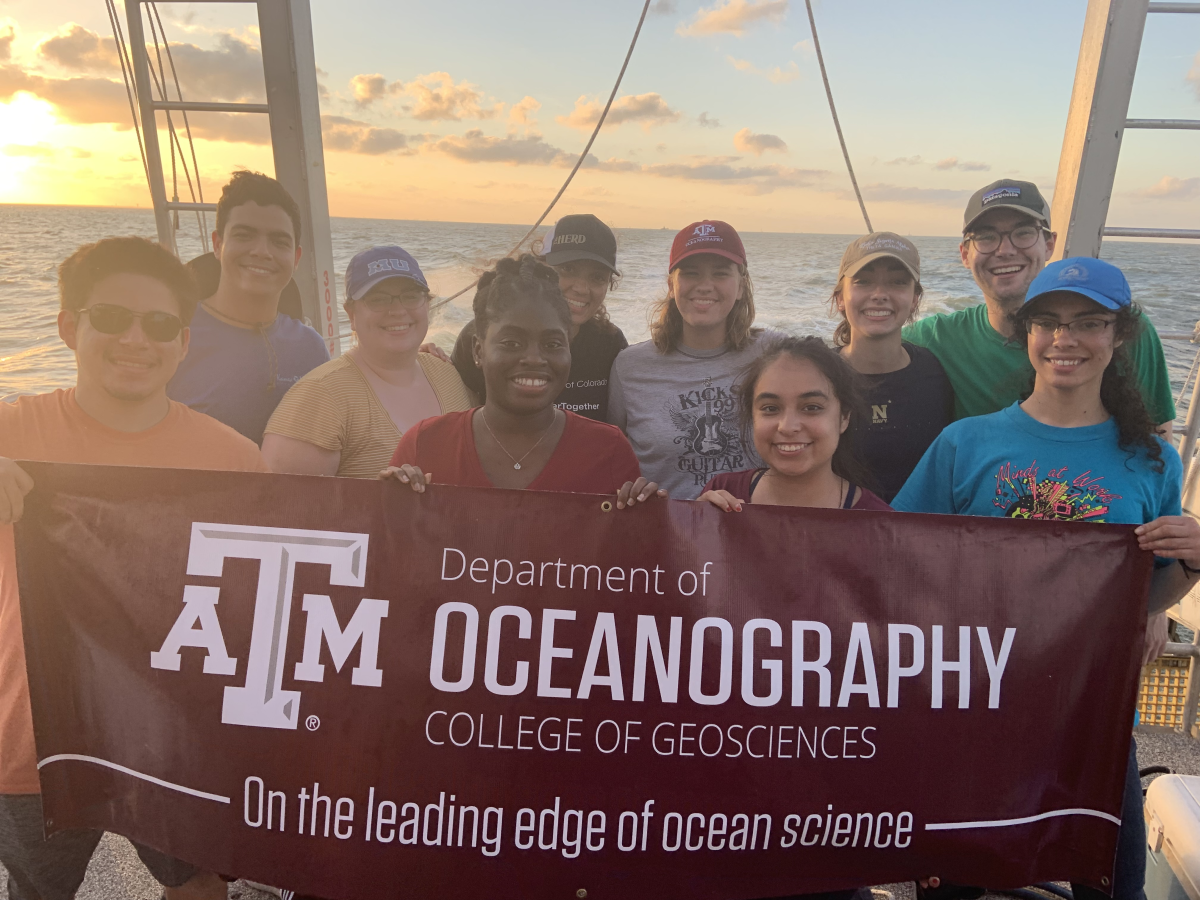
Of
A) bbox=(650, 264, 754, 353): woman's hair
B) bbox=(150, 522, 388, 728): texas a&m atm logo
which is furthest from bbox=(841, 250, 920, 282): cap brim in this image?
bbox=(150, 522, 388, 728): texas a&m atm logo

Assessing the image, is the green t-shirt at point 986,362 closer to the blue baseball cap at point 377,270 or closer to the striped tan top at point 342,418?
the blue baseball cap at point 377,270

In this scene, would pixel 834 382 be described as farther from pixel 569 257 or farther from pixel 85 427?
pixel 85 427

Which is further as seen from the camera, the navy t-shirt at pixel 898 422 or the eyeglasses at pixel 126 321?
the navy t-shirt at pixel 898 422

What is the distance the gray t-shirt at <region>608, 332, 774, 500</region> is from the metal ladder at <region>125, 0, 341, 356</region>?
1.86 m

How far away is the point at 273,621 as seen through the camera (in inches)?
91.9

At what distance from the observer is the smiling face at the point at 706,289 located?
134 inches

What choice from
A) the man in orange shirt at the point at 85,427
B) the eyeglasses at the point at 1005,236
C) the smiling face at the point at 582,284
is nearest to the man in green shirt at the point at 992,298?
the eyeglasses at the point at 1005,236

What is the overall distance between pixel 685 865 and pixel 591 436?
50.3 inches

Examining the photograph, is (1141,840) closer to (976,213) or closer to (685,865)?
(685,865)

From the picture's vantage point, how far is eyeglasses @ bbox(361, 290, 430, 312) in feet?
10.7

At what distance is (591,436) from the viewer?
2.61 m

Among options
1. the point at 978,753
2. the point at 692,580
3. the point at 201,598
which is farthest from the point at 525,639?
the point at 978,753

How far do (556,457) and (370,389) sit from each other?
3.25 ft

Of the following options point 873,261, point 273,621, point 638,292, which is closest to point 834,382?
point 873,261
